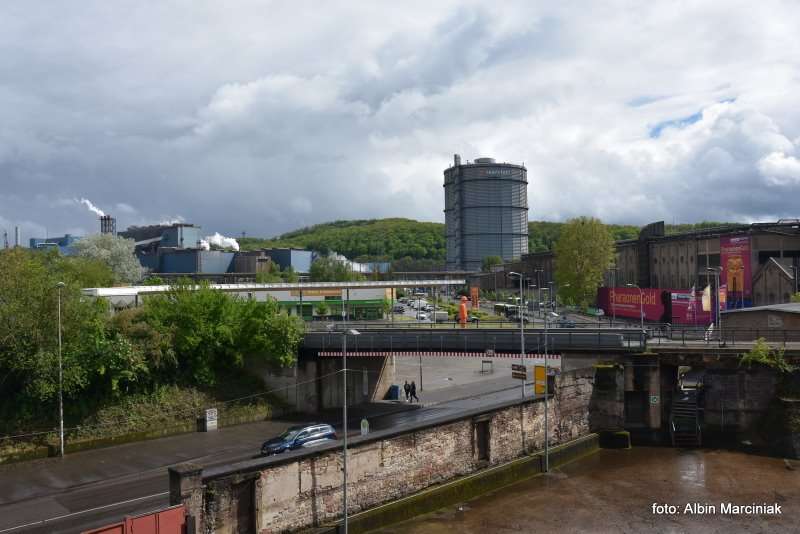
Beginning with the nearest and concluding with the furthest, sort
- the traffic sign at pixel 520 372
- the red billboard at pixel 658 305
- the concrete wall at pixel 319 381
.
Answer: the traffic sign at pixel 520 372
the concrete wall at pixel 319 381
the red billboard at pixel 658 305

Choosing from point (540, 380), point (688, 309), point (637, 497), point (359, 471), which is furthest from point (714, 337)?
point (359, 471)

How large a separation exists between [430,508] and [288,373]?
2240 cm

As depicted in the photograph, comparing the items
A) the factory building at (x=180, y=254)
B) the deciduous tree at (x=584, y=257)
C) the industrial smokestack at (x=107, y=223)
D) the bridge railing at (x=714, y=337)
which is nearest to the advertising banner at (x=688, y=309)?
the bridge railing at (x=714, y=337)

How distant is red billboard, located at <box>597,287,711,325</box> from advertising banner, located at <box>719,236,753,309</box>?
345 inches

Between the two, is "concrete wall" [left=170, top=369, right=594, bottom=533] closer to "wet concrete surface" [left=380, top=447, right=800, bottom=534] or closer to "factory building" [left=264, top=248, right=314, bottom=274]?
"wet concrete surface" [left=380, top=447, right=800, bottom=534]

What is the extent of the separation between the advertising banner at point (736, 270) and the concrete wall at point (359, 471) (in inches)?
2182

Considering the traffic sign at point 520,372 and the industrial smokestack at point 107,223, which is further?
the industrial smokestack at point 107,223

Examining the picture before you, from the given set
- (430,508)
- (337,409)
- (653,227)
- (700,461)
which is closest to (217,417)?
(337,409)

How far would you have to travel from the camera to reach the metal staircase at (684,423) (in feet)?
121

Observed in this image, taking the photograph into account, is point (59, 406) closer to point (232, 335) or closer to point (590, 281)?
point (232, 335)

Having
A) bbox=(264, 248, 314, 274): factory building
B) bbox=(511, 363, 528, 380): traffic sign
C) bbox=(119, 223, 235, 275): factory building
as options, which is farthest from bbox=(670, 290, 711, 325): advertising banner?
bbox=(264, 248, 314, 274): factory building

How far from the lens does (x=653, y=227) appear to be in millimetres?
109188

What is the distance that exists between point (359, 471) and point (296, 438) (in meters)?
7.65

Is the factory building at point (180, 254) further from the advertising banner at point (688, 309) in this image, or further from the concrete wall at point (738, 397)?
the concrete wall at point (738, 397)
